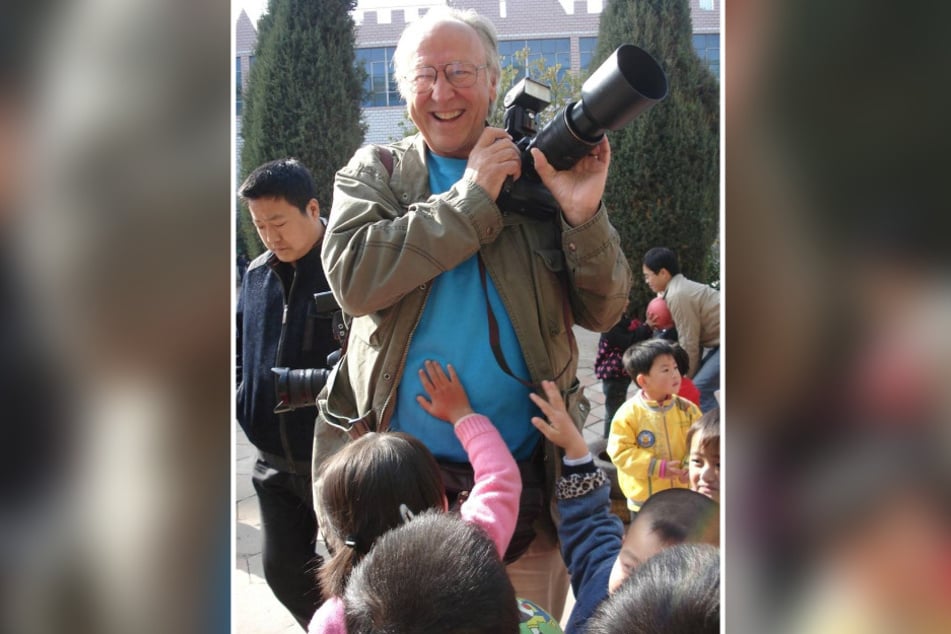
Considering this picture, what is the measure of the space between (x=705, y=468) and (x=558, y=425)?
27cm

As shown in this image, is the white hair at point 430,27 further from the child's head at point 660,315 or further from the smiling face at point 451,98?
the child's head at point 660,315

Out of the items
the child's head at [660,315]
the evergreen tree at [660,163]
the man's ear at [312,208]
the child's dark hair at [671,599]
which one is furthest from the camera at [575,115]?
the child's head at [660,315]

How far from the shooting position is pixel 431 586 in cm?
73

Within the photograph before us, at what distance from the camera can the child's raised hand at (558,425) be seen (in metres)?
0.98

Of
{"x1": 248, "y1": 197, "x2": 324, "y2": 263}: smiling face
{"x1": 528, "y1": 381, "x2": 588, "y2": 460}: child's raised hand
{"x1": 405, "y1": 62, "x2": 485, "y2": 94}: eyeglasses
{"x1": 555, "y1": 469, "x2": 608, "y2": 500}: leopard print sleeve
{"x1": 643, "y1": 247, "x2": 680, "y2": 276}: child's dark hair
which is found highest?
{"x1": 405, "y1": 62, "x2": 485, "y2": 94}: eyeglasses

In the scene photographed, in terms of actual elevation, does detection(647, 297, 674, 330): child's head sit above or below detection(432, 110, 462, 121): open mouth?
below

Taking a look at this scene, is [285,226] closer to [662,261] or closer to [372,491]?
[372,491]

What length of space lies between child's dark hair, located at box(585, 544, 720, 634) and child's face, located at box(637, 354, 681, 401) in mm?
1034

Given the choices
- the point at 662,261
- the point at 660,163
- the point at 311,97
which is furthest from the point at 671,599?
the point at 311,97

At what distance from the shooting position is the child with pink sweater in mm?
904

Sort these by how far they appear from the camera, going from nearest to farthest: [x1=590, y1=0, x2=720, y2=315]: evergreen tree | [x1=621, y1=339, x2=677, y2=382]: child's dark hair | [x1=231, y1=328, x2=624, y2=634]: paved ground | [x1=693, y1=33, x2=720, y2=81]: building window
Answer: [x1=693, y1=33, x2=720, y2=81]: building window → [x1=231, y1=328, x2=624, y2=634]: paved ground → [x1=621, y1=339, x2=677, y2=382]: child's dark hair → [x1=590, y1=0, x2=720, y2=315]: evergreen tree
